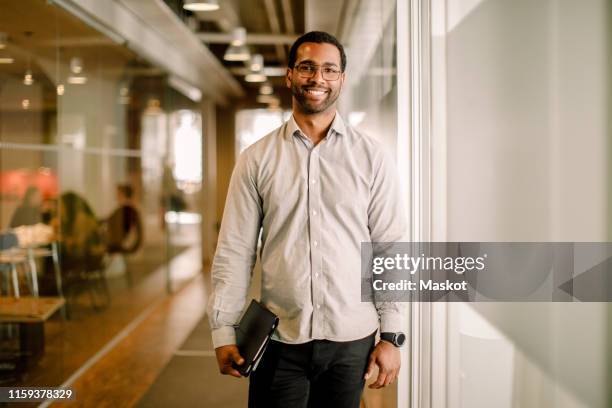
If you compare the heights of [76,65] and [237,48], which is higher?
[237,48]

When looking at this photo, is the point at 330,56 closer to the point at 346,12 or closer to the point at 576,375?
the point at 576,375

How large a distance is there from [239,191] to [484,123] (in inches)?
31.2

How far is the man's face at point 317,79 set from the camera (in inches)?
70.1

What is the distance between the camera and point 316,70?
178 centimetres

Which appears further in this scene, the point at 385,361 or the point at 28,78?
the point at 28,78

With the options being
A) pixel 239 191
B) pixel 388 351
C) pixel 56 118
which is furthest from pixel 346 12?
pixel 388 351

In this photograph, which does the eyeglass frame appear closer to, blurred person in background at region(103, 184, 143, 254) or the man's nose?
the man's nose

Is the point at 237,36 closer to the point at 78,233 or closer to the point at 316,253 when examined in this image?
the point at 78,233

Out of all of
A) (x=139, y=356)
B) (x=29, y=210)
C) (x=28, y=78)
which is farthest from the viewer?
(x=139, y=356)

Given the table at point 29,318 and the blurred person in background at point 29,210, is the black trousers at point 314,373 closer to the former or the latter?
the table at point 29,318

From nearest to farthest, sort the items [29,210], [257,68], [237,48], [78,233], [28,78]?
1. [28,78]
2. [29,210]
3. [78,233]
4. [257,68]
5. [237,48]

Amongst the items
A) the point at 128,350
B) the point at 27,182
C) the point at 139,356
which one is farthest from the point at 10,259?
the point at 128,350

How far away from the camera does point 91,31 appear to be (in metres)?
4.43

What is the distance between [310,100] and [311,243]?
1.33 ft
